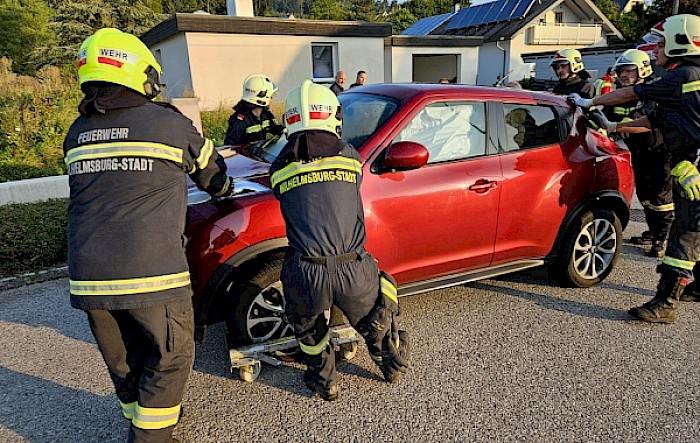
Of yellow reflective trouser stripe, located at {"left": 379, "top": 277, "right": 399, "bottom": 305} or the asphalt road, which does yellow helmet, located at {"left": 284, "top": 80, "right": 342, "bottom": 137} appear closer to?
yellow reflective trouser stripe, located at {"left": 379, "top": 277, "right": 399, "bottom": 305}

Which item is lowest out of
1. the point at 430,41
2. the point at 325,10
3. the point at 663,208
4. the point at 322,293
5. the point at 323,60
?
the point at 663,208

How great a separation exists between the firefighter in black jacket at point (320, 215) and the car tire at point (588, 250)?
2244 millimetres

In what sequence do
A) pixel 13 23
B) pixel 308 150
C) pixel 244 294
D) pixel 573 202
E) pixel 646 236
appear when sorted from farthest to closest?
pixel 13 23
pixel 646 236
pixel 573 202
pixel 244 294
pixel 308 150

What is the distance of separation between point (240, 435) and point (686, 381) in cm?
281

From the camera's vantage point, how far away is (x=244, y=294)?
3225 mm

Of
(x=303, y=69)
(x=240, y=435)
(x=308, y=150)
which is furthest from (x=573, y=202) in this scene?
(x=303, y=69)

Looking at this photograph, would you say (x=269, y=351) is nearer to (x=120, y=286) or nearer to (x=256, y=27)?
(x=120, y=286)

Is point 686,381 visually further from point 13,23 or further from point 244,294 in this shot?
point 13,23

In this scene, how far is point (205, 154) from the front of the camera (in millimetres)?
2613

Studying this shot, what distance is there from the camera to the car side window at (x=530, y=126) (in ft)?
13.4

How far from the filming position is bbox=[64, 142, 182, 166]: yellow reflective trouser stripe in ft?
7.43

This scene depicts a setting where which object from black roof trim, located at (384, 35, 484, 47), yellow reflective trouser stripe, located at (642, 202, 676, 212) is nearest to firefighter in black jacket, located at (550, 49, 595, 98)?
yellow reflective trouser stripe, located at (642, 202, 676, 212)

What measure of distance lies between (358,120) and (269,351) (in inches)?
71.4

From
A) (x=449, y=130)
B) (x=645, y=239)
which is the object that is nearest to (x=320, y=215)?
(x=449, y=130)
